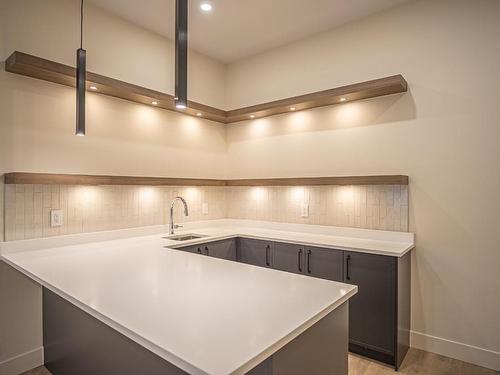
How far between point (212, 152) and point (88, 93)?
162 centimetres

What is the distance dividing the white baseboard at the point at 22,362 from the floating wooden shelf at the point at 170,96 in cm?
215

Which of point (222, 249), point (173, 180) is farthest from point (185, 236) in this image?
point (173, 180)

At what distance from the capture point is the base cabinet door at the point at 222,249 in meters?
3.09

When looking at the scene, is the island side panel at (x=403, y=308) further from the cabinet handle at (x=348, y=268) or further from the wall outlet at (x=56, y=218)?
the wall outlet at (x=56, y=218)

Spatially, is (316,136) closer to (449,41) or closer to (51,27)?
(449,41)

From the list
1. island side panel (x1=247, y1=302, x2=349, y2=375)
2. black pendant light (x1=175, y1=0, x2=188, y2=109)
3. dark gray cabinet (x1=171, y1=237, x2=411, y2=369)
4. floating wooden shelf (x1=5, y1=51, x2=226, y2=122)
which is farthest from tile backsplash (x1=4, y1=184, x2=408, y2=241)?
black pendant light (x1=175, y1=0, x2=188, y2=109)

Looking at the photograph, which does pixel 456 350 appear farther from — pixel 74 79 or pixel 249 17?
pixel 74 79

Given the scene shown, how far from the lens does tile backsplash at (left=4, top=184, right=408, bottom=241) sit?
8.13 ft

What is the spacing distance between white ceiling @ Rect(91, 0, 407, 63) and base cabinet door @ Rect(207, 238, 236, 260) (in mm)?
2200

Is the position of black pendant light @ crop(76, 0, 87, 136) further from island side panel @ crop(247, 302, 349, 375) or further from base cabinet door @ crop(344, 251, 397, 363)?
base cabinet door @ crop(344, 251, 397, 363)

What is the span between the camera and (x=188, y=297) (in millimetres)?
1359

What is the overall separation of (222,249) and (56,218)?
1.51 meters

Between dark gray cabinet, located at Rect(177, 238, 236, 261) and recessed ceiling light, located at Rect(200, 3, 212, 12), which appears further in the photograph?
dark gray cabinet, located at Rect(177, 238, 236, 261)

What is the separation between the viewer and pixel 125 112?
10.1 ft
